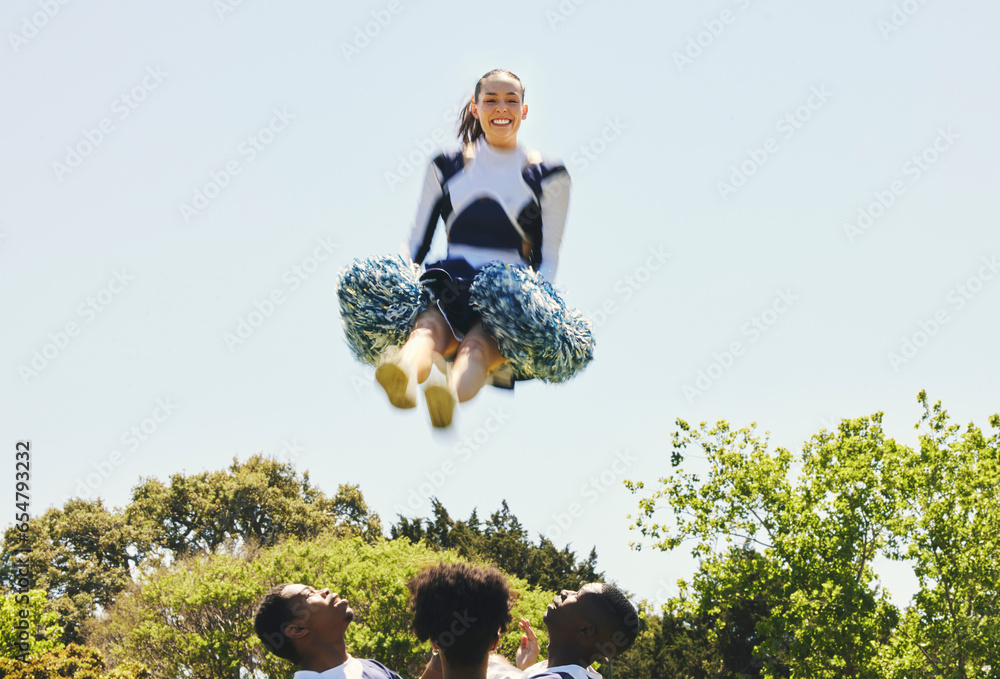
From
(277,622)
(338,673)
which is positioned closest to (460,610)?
(338,673)

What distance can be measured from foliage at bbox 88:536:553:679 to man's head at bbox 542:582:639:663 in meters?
14.5

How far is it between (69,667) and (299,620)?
47.8 ft

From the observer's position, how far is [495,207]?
3615 mm

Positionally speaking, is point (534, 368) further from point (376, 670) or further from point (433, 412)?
point (376, 670)

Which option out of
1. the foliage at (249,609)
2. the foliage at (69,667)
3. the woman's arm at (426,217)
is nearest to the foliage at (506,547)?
the foliage at (249,609)

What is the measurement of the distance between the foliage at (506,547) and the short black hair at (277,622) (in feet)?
64.6

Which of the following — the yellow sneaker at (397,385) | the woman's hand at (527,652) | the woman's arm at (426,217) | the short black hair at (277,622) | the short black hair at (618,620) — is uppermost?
the woman's arm at (426,217)

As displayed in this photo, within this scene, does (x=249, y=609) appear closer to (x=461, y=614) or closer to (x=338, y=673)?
(x=338, y=673)

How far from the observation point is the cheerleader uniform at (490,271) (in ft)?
11.1

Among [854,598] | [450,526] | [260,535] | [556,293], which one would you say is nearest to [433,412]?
[556,293]

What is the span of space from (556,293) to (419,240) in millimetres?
595

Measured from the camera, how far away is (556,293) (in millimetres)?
3562

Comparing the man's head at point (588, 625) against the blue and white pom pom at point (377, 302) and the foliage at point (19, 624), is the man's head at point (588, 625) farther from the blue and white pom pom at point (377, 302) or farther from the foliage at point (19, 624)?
the foliage at point (19, 624)

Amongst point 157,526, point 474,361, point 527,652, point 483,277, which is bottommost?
point 527,652
